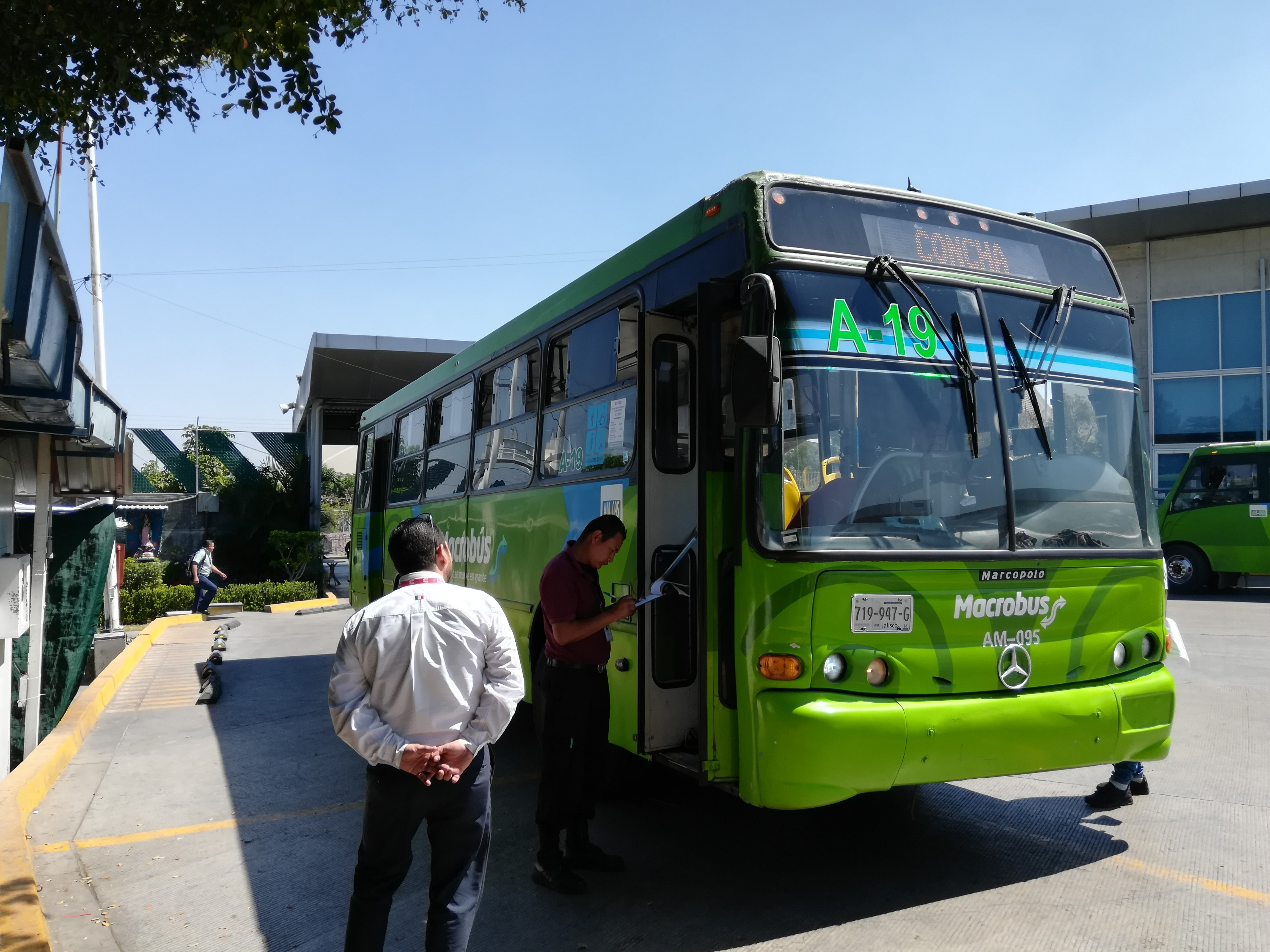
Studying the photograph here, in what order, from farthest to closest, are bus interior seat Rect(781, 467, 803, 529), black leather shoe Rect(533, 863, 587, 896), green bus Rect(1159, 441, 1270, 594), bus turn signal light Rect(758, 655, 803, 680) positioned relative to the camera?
green bus Rect(1159, 441, 1270, 594) < black leather shoe Rect(533, 863, 587, 896) < bus interior seat Rect(781, 467, 803, 529) < bus turn signal light Rect(758, 655, 803, 680)

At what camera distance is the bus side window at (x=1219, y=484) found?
1809 cm

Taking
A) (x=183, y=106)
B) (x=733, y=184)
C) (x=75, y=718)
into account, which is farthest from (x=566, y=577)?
(x=75, y=718)

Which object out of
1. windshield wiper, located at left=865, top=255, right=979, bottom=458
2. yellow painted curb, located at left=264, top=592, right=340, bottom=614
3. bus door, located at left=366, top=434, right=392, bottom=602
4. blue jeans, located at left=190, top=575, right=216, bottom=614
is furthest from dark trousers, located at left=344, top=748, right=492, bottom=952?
yellow painted curb, located at left=264, top=592, right=340, bottom=614

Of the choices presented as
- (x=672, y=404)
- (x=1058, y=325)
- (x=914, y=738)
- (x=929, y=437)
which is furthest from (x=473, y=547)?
(x=1058, y=325)

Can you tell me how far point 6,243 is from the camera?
199 inches

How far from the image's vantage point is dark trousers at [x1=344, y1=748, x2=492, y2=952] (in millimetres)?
3461

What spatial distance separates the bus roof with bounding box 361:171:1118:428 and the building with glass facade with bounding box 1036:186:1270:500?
21.1 meters

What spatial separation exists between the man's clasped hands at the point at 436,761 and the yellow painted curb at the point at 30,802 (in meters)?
2.26

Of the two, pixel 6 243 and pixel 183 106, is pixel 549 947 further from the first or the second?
pixel 183 106

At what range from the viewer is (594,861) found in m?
5.16

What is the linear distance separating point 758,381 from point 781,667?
4.12 feet

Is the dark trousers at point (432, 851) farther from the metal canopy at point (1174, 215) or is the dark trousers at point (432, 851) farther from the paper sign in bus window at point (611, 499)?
the metal canopy at point (1174, 215)

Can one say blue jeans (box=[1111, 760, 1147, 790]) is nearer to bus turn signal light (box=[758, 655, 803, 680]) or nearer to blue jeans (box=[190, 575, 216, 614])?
bus turn signal light (box=[758, 655, 803, 680])

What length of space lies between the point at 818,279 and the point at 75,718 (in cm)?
815
